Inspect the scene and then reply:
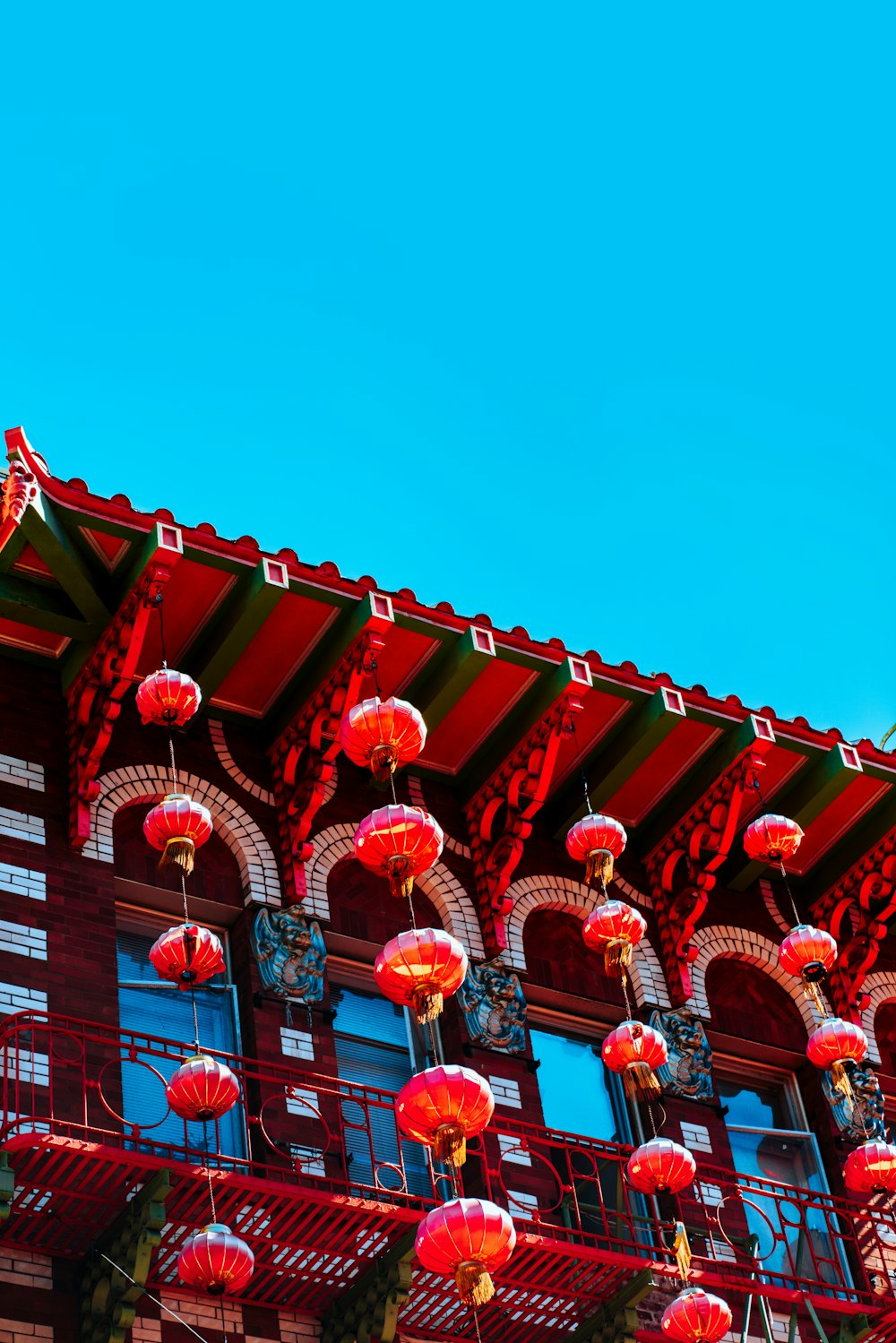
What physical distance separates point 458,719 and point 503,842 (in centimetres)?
114

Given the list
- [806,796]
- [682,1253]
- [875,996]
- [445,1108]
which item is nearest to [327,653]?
[806,796]

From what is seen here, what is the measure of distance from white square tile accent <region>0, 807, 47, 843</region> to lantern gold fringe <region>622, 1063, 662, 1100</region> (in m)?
4.76

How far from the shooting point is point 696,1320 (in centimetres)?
1562

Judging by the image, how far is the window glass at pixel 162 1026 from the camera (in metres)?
16.6

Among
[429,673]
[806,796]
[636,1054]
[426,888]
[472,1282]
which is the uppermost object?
[429,673]

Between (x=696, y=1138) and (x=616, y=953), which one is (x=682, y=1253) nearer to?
(x=616, y=953)

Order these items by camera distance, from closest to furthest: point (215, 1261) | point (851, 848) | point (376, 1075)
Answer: point (215, 1261) → point (376, 1075) → point (851, 848)

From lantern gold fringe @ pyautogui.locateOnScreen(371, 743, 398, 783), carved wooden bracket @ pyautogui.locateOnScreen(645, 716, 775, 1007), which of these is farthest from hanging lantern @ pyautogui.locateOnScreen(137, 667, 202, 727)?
carved wooden bracket @ pyautogui.locateOnScreen(645, 716, 775, 1007)

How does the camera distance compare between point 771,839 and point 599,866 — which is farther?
point 771,839

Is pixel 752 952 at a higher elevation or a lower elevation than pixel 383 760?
higher

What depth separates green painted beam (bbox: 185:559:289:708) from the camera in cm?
1822

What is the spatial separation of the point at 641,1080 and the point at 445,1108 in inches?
97.7

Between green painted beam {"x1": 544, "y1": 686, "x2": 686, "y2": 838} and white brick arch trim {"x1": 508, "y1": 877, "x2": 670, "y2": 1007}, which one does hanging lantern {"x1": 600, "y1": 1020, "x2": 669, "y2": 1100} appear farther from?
green painted beam {"x1": 544, "y1": 686, "x2": 686, "y2": 838}

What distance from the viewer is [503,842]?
1945 cm
